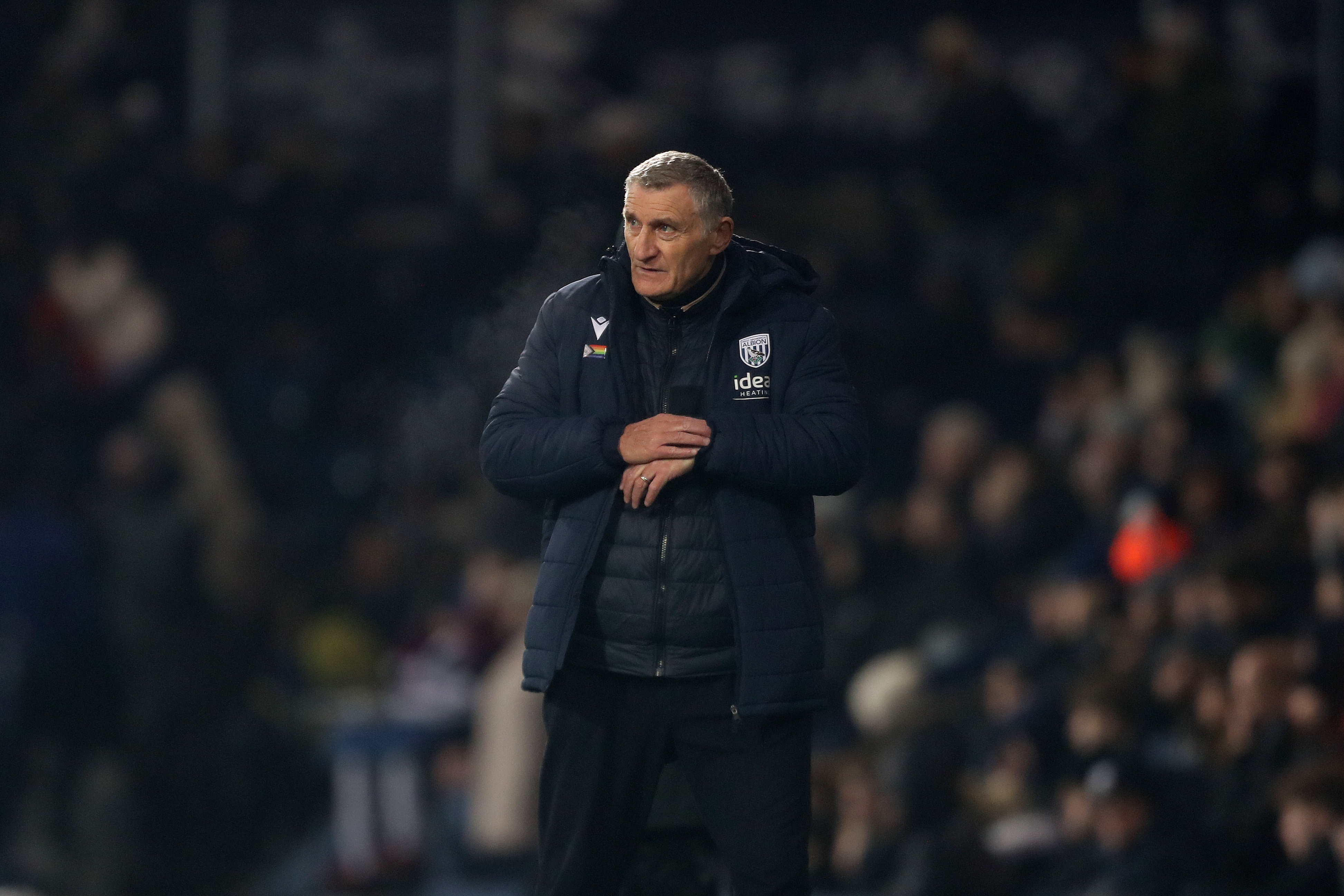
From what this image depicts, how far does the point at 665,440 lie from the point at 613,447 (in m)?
0.10

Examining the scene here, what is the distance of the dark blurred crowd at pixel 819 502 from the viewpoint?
6883mm

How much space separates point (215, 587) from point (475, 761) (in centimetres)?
167

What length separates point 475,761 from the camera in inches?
336

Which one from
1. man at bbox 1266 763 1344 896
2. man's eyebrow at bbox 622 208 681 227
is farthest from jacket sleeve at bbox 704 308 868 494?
man at bbox 1266 763 1344 896

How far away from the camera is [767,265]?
375cm

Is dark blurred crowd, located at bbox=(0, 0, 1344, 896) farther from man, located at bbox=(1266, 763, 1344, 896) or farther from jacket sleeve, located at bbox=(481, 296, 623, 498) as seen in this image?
jacket sleeve, located at bbox=(481, 296, 623, 498)

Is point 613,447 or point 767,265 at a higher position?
point 767,265

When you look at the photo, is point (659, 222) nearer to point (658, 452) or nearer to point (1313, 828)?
point (658, 452)

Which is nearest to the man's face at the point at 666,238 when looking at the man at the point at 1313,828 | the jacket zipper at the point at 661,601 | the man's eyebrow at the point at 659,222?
the man's eyebrow at the point at 659,222

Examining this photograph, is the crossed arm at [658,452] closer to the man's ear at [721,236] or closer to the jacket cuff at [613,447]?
the jacket cuff at [613,447]

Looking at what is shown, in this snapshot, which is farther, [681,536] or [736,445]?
[681,536]

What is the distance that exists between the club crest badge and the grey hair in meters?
0.21

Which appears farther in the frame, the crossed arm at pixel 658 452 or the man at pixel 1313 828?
the man at pixel 1313 828

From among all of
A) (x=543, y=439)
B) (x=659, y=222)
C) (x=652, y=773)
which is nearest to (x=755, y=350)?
(x=659, y=222)
